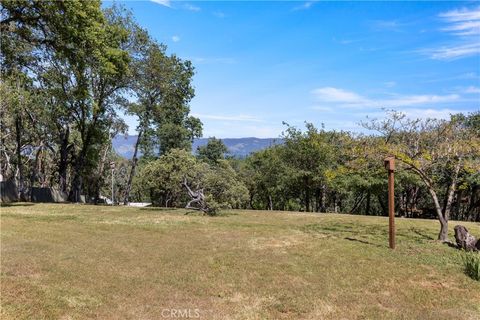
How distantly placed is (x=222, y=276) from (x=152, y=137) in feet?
112

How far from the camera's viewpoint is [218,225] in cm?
1709

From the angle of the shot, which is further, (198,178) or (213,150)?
(213,150)

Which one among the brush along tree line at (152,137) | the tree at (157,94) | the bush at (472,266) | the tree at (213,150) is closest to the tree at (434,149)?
the brush along tree line at (152,137)

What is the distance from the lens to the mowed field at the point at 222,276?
6.99 m

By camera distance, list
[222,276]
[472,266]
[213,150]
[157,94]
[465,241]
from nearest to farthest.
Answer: [222,276] < [472,266] < [465,241] < [157,94] < [213,150]

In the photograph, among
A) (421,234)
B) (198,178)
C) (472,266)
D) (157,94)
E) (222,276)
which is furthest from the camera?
(157,94)

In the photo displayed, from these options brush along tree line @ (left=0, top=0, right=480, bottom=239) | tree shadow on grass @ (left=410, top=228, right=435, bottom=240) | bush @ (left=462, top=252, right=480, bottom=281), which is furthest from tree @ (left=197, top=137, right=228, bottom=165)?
bush @ (left=462, top=252, right=480, bottom=281)

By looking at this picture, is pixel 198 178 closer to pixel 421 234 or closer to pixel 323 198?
pixel 421 234

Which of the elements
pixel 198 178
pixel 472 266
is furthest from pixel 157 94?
pixel 472 266

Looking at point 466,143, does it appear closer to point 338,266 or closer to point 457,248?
point 457,248

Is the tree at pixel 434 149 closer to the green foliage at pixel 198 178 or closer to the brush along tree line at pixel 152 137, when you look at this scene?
the brush along tree line at pixel 152 137

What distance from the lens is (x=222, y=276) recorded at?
9.06 metres

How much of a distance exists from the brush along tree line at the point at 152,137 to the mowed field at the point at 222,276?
160 inches

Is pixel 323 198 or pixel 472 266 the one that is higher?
pixel 323 198
